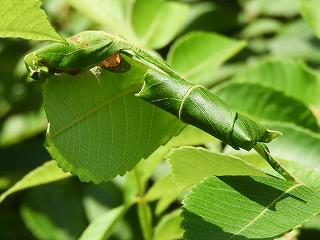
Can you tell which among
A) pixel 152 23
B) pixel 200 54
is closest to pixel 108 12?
pixel 152 23

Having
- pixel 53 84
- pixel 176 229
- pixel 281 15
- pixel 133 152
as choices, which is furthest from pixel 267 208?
pixel 281 15

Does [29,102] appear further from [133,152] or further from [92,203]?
[133,152]

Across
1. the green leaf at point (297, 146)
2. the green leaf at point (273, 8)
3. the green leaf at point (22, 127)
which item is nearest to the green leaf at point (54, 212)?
the green leaf at point (22, 127)

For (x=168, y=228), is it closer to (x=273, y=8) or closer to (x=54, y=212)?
(x=54, y=212)

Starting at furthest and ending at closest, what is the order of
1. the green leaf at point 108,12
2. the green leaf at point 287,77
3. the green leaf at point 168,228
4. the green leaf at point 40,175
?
1. the green leaf at point 108,12
2. the green leaf at point 287,77
3. the green leaf at point 168,228
4. the green leaf at point 40,175

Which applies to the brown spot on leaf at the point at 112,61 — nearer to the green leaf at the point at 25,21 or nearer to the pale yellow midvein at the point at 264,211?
the green leaf at the point at 25,21

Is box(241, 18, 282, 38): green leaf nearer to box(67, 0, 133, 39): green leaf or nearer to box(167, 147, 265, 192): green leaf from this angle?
box(67, 0, 133, 39): green leaf
